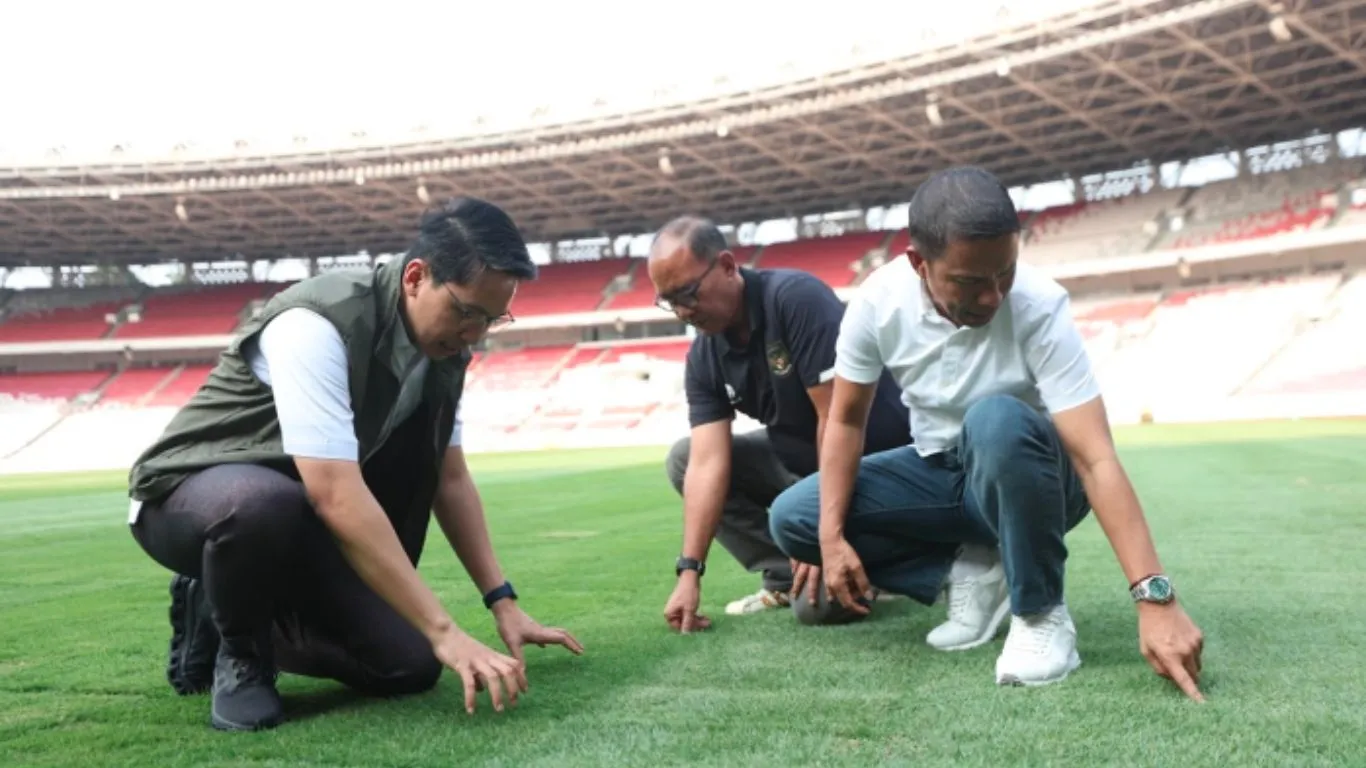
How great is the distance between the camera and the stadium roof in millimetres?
23578

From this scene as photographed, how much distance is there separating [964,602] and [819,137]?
2785 cm

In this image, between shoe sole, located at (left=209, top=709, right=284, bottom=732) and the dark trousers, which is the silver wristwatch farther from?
shoe sole, located at (left=209, top=709, right=284, bottom=732)

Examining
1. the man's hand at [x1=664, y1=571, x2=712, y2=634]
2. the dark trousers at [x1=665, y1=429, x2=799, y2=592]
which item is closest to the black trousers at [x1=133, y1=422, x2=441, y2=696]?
the man's hand at [x1=664, y1=571, x2=712, y2=634]

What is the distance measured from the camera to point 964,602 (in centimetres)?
309

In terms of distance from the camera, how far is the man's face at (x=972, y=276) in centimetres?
245

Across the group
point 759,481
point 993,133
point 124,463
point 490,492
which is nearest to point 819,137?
point 993,133

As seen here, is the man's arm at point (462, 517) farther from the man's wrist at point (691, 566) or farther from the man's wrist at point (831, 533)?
the man's wrist at point (831, 533)

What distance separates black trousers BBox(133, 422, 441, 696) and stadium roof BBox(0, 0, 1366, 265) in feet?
74.8

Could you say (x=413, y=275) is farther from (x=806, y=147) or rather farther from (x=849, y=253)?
(x=849, y=253)

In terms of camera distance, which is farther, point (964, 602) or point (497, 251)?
point (964, 602)

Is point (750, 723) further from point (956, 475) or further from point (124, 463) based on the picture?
point (124, 463)

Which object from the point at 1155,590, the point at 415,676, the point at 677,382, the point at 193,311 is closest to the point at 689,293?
the point at 415,676

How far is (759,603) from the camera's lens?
3996 mm

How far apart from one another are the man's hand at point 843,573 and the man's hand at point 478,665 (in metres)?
1.03
